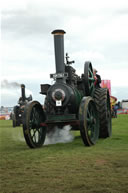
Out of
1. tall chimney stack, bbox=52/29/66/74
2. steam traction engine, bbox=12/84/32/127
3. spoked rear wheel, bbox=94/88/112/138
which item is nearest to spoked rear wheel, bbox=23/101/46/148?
tall chimney stack, bbox=52/29/66/74

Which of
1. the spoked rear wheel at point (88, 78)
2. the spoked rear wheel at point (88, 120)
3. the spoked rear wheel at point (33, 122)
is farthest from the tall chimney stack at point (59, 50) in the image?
the spoked rear wheel at point (88, 120)

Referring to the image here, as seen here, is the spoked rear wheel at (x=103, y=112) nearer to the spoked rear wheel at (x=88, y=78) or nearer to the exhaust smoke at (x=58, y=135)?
the spoked rear wheel at (x=88, y=78)

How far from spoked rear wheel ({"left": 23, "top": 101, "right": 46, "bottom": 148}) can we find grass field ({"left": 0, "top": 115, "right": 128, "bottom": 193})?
677 millimetres

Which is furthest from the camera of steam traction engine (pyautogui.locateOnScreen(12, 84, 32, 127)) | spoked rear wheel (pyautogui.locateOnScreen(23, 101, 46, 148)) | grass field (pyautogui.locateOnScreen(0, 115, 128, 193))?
steam traction engine (pyautogui.locateOnScreen(12, 84, 32, 127))

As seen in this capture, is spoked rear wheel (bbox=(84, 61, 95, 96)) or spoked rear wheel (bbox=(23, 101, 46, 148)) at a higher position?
spoked rear wheel (bbox=(84, 61, 95, 96))

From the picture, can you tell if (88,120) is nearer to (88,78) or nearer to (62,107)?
(62,107)

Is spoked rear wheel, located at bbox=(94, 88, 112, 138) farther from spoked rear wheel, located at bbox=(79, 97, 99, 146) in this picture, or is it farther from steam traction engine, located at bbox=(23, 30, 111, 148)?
spoked rear wheel, located at bbox=(79, 97, 99, 146)

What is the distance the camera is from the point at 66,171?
414cm

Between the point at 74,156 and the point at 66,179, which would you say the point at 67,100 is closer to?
the point at 74,156

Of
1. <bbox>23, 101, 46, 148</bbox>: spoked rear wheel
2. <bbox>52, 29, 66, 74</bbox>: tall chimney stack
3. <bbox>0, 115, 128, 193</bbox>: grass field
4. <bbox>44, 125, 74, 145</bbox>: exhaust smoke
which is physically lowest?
<bbox>0, 115, 128, 193</bbox>: grass field

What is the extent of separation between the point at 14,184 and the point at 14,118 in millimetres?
13993

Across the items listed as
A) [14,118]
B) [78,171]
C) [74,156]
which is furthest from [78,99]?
[14,118]

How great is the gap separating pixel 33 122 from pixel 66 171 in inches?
117

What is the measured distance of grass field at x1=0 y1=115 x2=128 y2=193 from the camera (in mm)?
3338
